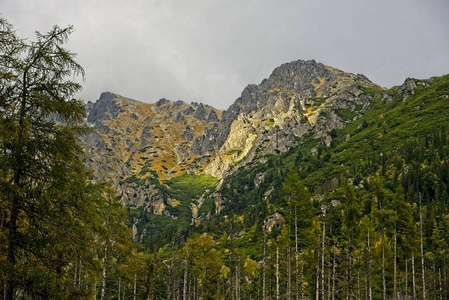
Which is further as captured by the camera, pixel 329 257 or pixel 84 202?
pixel 329 257

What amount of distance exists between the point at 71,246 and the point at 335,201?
142452 mm

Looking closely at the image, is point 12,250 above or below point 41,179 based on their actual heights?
below

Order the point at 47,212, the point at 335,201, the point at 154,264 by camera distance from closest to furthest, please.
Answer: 1. the point at 47,212
2. the point at 154,264
3. the point at 335,201

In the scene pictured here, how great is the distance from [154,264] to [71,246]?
43572mm

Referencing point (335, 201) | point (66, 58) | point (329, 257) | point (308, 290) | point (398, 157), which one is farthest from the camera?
point (398, 157)

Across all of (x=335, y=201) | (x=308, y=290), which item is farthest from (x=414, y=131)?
(x=308, y=290)

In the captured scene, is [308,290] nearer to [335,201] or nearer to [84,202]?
[84,202]

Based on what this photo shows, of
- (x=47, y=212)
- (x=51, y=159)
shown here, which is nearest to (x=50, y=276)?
(x=47, y=212)

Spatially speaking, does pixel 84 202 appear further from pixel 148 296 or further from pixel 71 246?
pixel 148 296

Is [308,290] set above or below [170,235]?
below

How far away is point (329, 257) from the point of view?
48.8 m

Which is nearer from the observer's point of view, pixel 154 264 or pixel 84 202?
pixel 84 202

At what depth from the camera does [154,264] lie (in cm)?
5197

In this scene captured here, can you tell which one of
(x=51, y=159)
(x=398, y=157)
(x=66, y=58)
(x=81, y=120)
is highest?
(x=398, y=157)
